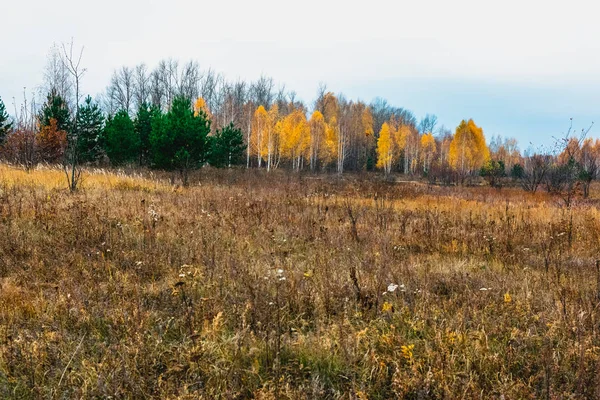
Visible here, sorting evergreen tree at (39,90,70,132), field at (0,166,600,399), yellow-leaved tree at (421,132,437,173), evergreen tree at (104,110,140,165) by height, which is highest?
yellow-leaved tree at (421,132,437,173)

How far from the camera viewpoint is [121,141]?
2223cm

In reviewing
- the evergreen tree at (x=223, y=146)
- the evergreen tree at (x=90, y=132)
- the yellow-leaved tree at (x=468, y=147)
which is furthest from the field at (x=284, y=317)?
the yellow-leaved tree at (x=468, y=147)

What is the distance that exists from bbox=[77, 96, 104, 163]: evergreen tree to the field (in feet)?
65.3

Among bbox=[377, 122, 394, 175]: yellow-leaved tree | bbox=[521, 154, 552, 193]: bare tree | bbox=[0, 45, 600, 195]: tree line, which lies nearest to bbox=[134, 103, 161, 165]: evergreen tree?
bbox=[0, 45, 600, 195]: tree line

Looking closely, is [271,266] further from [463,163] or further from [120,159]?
[463,163]

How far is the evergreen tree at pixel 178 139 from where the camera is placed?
58.5 ft

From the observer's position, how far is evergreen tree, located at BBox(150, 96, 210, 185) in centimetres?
1783

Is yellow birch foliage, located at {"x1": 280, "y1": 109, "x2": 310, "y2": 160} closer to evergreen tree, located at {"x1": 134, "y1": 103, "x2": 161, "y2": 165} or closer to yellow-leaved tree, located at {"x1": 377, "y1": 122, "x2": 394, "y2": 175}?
yellow-leaved tree, located at {"x1": 377, "y1": 122, "x2": 394, "y2": 175}

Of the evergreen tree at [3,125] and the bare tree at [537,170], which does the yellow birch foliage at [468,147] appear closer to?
the bare tree at [537,170]

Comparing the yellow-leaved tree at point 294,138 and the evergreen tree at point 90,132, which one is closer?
the evergreen tree at point 90,132

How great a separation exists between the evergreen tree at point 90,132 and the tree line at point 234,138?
6 cm

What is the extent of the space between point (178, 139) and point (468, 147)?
44.7m

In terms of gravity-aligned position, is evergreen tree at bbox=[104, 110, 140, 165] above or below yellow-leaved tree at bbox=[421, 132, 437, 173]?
below

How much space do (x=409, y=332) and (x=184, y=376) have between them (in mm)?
1645
